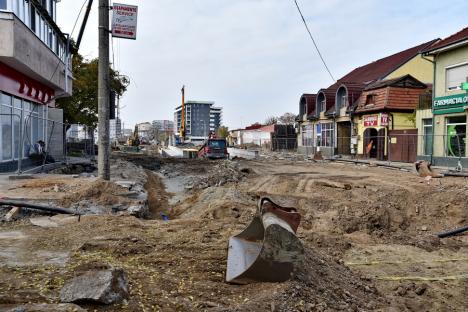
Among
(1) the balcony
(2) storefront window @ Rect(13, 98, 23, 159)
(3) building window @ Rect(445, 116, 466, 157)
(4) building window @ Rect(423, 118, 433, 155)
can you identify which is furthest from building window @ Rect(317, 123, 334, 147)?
(2) storefront window @ Rect(13, 98, 23, 159)

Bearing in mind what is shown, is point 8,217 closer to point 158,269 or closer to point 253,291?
point 158,269

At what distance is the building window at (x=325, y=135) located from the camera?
139 ft

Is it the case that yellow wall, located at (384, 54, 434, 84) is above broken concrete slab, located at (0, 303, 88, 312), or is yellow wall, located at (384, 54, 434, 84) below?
above

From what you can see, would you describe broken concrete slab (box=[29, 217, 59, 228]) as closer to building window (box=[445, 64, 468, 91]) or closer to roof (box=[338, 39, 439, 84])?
building window (box=[445, 64, 468, 91])

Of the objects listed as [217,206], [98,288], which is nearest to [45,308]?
[98,288]

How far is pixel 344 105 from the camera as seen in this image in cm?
3959

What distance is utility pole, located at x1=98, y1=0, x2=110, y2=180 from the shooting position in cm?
1182

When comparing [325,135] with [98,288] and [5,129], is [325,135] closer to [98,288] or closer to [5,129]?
[5,129]

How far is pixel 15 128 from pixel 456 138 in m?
21.7

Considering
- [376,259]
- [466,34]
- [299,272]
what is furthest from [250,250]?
[466,34]

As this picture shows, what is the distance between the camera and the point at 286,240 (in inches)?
185

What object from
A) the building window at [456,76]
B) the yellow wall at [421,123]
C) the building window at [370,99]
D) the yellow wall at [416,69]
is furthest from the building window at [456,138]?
the yellow wall at [416,69]

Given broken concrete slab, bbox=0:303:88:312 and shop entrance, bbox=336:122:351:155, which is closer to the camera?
broken concrete slab, bbox=0:303:88:312

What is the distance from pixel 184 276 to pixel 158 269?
37cm
